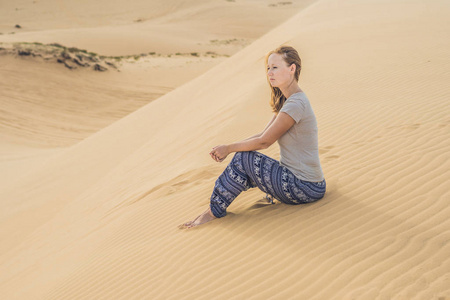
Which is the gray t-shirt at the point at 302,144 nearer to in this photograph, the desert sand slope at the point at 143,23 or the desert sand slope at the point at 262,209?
the desert sand slope at the point at 262,209

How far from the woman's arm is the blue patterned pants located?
7 centimetres

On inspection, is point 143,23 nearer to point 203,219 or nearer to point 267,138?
point 203,219

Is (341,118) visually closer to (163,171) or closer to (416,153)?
(416,153)

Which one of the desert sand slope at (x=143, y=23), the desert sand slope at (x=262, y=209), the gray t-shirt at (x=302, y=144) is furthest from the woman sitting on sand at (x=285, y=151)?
the desert sand slope at (x=143, y=23)

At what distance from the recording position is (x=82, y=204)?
6695 millimetres

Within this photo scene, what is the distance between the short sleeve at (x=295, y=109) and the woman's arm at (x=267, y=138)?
0.11ft

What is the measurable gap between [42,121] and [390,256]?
13571 mm

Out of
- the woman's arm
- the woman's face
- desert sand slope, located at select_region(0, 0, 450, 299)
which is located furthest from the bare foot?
the woman's face

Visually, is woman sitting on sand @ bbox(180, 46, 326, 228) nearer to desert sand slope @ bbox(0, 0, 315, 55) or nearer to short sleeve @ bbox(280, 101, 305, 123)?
short sleeve @ bbox(280, 101, 305, 123)

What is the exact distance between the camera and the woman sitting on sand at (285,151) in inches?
136

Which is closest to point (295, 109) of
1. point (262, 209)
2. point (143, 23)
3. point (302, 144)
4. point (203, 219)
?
point (302, 144)

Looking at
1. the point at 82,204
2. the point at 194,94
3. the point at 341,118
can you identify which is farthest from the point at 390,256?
the point at 194,94

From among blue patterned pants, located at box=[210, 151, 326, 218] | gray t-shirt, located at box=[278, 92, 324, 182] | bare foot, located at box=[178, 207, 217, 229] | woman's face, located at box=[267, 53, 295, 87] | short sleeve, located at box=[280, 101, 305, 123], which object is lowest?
bare foot, located at box=[178, 207, 217, 229]

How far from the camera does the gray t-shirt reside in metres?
3.46
